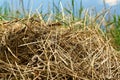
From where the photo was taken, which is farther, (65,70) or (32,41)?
(32,41)

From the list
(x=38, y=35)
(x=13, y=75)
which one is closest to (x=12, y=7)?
(x=38, y=35)

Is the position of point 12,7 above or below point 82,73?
above

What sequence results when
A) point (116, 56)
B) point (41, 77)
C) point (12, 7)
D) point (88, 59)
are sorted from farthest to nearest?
point (12, 7) → point (116, 56) → point (88, 59) → point (41, 77)

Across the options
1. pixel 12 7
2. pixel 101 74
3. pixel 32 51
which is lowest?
pixel 101 74

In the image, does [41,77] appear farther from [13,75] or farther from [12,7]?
[12,7]

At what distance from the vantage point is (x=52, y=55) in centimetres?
281

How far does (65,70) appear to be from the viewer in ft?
8.85

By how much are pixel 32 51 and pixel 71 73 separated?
335mm

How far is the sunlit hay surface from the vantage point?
8.78ft

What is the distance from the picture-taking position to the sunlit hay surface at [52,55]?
8.78 feet

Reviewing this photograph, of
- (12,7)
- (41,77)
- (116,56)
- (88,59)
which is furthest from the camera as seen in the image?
(12,7)

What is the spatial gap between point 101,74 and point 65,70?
10.7 inches

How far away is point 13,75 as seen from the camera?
2668 mm

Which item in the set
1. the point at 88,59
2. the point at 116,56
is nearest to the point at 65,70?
the point at 88,59
